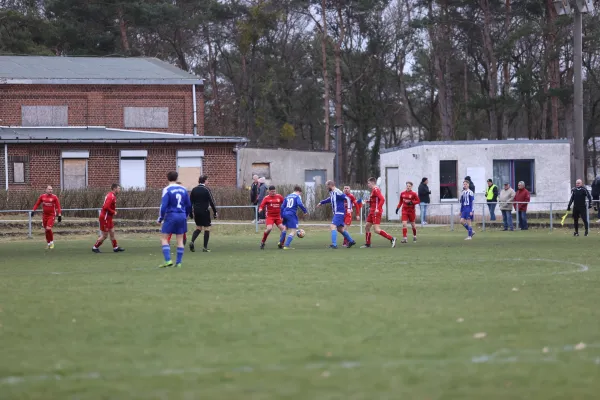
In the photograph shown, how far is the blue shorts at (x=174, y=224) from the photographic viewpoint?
19.3 m

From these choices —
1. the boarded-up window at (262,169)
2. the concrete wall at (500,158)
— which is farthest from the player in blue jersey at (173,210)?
the boarded-up window at (262,169)

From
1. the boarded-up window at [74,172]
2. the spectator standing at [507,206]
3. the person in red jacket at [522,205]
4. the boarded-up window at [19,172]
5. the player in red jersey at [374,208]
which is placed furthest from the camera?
the boarded-up window at [74,172]

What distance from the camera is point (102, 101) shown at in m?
53.9

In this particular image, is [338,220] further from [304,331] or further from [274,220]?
[304,331]

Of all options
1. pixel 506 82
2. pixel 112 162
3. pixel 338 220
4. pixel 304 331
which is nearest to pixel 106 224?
pixel 338 220

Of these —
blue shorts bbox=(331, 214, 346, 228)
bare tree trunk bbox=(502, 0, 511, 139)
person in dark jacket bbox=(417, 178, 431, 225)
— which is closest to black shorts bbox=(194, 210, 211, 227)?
blue shorts bbox=(331, 214, 346, 228)

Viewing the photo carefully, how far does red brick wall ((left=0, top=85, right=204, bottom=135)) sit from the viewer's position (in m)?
52.9

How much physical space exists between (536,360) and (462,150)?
34.8 metres

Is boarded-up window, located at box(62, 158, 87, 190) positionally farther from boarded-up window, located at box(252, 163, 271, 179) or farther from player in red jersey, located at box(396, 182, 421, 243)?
player in red jersey, located at box(396, 182, 421, 243)

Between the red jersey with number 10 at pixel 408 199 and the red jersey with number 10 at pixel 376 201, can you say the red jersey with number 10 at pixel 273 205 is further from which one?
the red jersey with number 10 at pixel 408 199

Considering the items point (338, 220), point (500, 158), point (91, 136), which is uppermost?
point (91, 136)

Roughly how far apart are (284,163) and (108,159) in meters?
10.4

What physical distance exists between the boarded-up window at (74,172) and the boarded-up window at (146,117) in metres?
5.51

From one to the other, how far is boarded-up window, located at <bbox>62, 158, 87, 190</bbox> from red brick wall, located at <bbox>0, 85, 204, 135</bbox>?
487 centimetres
